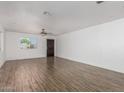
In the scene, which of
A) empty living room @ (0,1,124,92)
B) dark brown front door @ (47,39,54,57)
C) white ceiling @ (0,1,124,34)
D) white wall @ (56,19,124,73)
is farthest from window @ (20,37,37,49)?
white ceiling @ (0,1,124,34)

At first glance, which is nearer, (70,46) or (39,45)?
(70,46)

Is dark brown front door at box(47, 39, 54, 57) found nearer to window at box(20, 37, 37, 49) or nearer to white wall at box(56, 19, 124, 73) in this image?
window at box(20, 37, 37, 49)

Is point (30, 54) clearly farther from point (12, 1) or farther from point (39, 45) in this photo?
point (12, 1)

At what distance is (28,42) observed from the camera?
7977 millimetres

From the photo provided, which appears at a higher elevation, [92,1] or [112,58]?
[92,1]

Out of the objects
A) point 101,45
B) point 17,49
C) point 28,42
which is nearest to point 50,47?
point 28,42

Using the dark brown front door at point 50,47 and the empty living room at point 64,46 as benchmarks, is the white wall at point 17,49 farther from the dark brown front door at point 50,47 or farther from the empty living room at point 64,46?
the dark brown front door at point 50,47

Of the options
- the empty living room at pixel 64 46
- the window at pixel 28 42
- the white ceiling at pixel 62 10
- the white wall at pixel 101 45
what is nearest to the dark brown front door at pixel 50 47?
the empty living room at pixel 64 46

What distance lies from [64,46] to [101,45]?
13.5 ft

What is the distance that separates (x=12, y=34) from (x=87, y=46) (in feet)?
20.2

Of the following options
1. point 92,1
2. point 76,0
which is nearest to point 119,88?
point 92,1

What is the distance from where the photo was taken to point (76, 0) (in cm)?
228

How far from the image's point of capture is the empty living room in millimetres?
2610

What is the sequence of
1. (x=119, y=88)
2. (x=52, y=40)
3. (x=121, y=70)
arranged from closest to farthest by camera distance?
1. (x=119, y=88)
2. (x=121, y=70)
3. (x=52, y=40)
